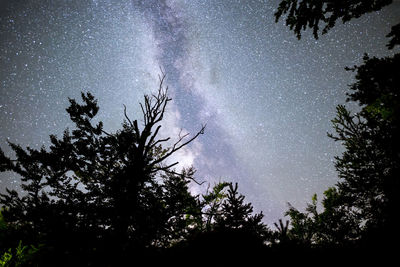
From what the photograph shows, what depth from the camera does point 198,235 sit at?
4.36 m

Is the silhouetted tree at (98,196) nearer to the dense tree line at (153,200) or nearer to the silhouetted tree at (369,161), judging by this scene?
the dense tree line at (153,200)

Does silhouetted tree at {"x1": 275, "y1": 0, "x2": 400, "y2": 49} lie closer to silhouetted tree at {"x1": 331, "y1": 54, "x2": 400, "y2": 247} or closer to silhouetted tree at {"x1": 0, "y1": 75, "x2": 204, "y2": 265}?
silhouetted tree at {"x1": 331, "y1": 54, "x2": 400, "y2": 247}

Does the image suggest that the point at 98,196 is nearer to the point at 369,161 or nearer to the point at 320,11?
the point at 320,11

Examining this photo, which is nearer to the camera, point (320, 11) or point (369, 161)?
point (320, 11)

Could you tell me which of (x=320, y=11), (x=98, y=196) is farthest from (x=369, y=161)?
(x=98, y=196)

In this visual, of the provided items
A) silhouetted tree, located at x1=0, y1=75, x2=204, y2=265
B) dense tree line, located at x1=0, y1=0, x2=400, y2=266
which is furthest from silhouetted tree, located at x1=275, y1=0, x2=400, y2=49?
silhouetted tree, located at x1=0, y1=75, x2=204, y2=265

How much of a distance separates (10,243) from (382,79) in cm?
1363

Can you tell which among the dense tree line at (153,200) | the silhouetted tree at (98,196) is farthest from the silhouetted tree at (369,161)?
the silhouetted tree at (98,196)

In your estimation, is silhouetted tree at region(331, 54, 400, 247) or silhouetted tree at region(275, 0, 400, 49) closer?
Result: silhouetted tree at region(275, 0, 400, 49)

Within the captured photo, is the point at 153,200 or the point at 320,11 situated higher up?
the point at 320,11

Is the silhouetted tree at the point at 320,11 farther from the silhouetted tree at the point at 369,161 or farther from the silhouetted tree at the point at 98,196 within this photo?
the silhouetted tree at the point at 98,196

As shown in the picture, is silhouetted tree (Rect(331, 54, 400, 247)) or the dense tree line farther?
silhouetted tree (Rect(331, 54, 400, 247))

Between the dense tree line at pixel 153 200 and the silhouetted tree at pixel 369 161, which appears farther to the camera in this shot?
the silhouetted tree at pixel 369 161

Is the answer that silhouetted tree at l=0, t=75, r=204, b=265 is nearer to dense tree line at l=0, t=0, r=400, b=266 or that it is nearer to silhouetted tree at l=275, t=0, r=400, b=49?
dense tree line at l=0, t=0, r=400, b=266
